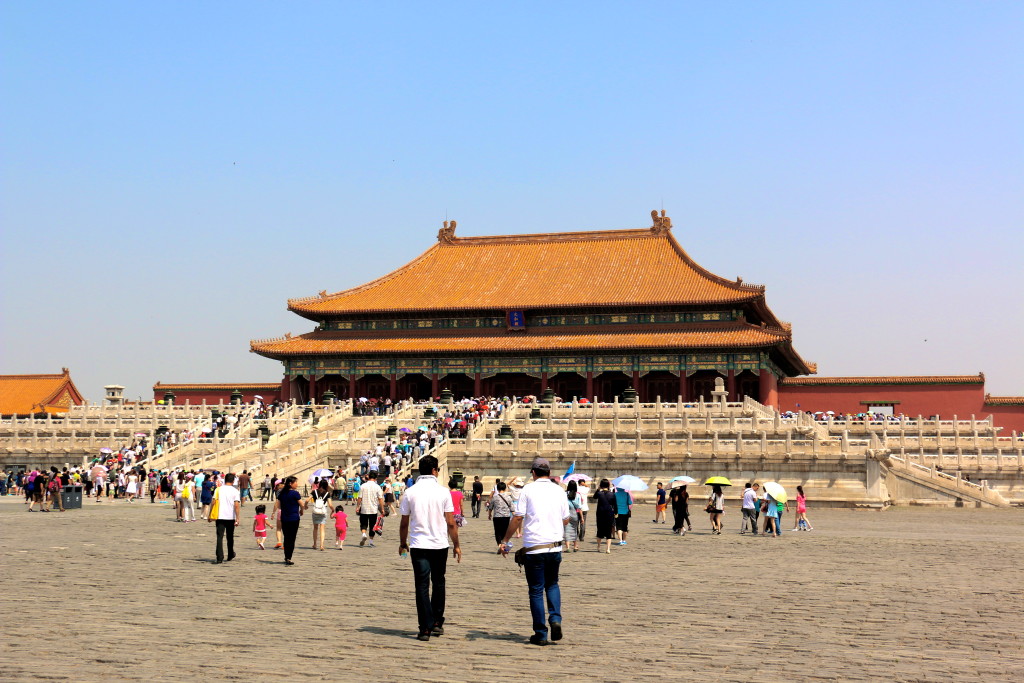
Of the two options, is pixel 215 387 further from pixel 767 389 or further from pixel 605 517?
pixel 605 517

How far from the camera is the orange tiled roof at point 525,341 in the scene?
176 feet

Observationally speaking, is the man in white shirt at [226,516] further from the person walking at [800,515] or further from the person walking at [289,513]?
the person walking at [800,515]

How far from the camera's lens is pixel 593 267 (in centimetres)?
6228

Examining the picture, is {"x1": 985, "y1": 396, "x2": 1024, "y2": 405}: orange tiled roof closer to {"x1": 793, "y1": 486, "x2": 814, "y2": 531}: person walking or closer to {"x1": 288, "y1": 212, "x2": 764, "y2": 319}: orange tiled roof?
{"x1": 288, "y1": 212, "x2": 764, "y2": 319}: orange tiled roof

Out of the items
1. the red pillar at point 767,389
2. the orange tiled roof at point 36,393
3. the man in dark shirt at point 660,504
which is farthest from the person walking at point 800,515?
the orange tiled roof at point 36,393

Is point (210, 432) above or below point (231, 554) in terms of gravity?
above

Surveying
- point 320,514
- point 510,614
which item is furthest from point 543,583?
point 320,514

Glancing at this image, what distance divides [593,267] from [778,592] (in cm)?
5019

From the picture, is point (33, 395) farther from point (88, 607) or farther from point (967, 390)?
point (88, 607)

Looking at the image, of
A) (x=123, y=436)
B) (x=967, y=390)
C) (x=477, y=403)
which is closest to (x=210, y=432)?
(x=123, y=436)

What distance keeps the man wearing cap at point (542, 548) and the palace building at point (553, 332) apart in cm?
4406

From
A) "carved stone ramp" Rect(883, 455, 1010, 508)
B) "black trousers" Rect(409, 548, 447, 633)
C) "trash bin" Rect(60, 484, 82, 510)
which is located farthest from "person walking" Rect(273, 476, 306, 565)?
"carved stone ramp" Rect(883, 455, 1010, 508)

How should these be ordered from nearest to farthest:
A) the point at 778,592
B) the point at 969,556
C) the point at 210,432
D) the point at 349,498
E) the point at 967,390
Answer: the point at 778,592
the point at 969,556
the point at 349,498
the point at 210,432
the point at 967,390

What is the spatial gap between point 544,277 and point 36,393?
29.3 meters
